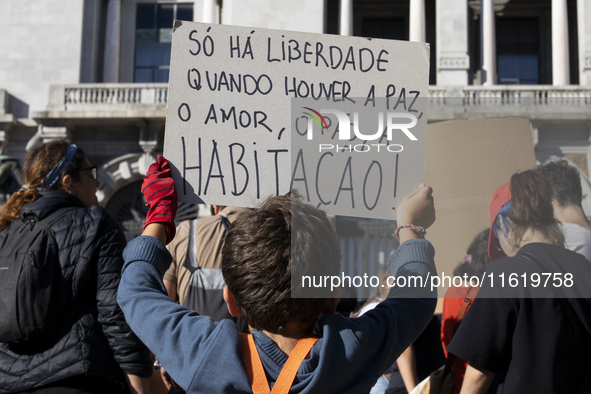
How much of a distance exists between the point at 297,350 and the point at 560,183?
1.22 meters

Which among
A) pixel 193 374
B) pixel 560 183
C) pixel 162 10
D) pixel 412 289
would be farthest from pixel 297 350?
pixel 162 10

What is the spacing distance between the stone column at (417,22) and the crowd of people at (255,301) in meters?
14.1

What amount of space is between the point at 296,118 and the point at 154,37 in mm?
16356

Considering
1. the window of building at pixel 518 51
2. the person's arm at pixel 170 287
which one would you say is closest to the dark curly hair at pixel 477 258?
the person's arm at pixel 170 287

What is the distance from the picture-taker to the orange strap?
1289 mm

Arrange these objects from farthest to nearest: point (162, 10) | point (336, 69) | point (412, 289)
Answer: point (162, 10)
point (336, 69)
point (412, 289)

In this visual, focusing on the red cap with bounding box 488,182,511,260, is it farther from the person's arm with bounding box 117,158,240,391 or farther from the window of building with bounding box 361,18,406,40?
the window of building with bounding box 361,18,406,40

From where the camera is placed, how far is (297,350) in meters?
1.35

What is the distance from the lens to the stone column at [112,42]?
16.3m

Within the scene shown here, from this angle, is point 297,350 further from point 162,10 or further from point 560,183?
point 162,10

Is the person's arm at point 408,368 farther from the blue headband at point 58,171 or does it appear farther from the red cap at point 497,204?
the blue headband at point 58,171

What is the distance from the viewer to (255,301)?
138cm

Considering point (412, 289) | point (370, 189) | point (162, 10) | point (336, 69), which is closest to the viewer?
point (412, 289)

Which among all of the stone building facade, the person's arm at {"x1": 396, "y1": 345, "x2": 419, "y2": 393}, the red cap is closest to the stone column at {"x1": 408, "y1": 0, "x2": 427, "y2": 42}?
the stone building facade
